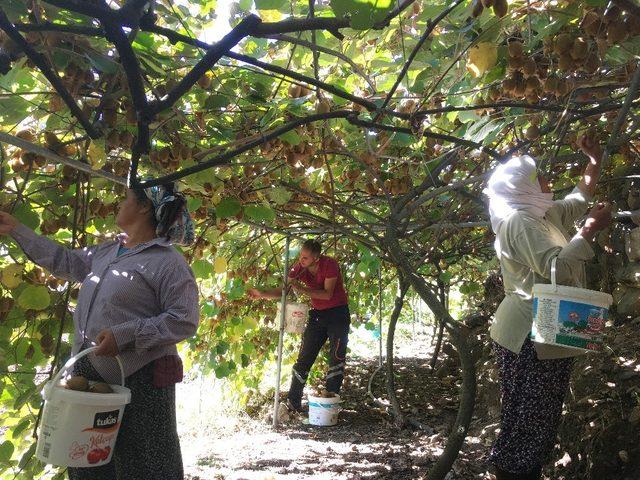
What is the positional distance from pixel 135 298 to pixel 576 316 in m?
1.31

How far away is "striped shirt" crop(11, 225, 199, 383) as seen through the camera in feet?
5.63

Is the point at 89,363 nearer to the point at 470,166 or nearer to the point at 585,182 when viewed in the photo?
the point at 585,182

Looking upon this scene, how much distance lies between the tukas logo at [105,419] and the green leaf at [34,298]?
559 mm

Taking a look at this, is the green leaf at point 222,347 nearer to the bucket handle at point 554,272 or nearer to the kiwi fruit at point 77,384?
the kiwi fruit at point 77,384

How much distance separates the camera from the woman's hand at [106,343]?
5.23 ft

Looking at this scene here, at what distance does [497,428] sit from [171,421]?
2536 mm

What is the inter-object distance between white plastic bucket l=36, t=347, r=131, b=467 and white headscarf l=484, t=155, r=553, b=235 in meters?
1.39

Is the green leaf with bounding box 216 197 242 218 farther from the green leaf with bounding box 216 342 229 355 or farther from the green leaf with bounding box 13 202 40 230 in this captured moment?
the green leaf with bounding box 216 342 229 355

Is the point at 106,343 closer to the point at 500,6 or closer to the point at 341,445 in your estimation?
the point at 500,6

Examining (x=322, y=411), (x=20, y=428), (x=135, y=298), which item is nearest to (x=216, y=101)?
(x=135, y=298)

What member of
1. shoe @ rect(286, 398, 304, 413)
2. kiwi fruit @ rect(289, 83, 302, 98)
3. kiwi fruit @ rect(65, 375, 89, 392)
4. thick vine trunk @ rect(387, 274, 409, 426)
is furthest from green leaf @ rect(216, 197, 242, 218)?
shoe @ rect(286, 398, 304, 413)

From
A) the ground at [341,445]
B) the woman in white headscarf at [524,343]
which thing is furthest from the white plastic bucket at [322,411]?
the woman in white headscarf at [524,343]

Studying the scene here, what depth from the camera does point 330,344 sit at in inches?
186

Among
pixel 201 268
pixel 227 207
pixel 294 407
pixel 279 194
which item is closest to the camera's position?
pixel 227 207
